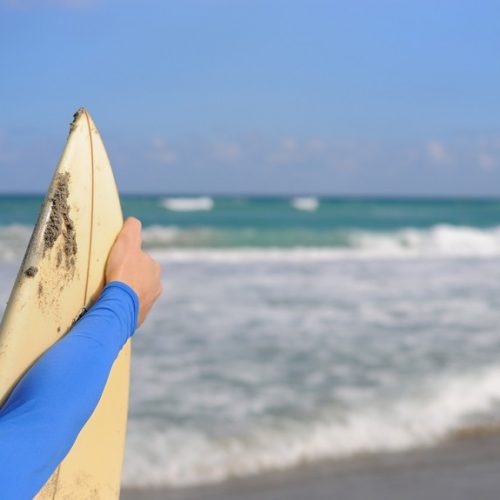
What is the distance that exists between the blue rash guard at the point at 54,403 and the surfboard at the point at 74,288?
0.73 feet

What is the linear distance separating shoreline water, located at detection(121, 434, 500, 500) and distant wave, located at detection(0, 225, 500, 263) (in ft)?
25.3

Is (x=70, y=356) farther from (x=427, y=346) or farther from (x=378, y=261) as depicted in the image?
(x=378, y=261)

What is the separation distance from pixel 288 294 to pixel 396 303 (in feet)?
3.24

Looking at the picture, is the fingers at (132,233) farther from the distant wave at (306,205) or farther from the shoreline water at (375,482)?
the distant wave at (306,205)

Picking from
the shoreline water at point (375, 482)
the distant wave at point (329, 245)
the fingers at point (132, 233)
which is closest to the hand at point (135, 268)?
the fingers at point (132, 233)

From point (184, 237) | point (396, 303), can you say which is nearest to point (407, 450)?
point (396, 303)

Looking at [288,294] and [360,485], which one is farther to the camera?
[288,294]

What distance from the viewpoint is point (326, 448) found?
301 cm

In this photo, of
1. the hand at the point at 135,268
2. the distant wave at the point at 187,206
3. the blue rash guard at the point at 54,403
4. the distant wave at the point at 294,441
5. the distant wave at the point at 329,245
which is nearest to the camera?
the blue rash guard at the point at 54,403

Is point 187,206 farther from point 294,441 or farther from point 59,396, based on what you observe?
point 59,396

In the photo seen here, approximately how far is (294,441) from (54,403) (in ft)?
6.67

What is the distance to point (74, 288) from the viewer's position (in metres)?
1.65

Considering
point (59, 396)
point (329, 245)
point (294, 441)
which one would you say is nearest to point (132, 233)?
point (59, 396)

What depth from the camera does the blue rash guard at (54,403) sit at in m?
1.05
